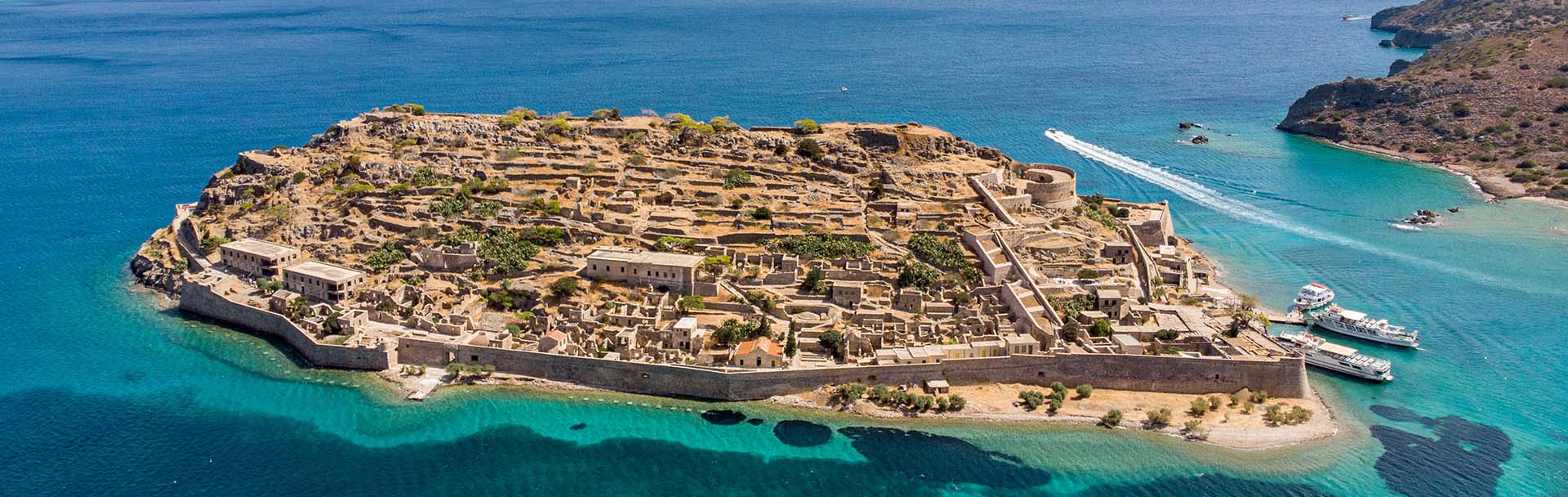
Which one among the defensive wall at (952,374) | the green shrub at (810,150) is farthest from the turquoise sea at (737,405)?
the green shrub at (810,150)

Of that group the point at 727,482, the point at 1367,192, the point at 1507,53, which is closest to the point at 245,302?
the point at 727,482

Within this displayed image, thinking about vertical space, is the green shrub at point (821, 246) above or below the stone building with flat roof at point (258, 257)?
above

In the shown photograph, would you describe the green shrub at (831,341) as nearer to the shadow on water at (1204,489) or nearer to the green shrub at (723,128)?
the shadow on water at (1204,489)

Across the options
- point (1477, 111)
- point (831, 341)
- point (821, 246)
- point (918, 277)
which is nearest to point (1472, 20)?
point (1477, 111)

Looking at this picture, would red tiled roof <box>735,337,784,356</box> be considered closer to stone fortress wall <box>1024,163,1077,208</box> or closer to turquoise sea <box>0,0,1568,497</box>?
turquoise sea <box>0,0,1568,497</box>

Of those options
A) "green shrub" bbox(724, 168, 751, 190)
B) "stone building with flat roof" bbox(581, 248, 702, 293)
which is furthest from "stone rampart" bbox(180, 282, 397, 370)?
"green shrub" bbox(724, 168, 751, 190)

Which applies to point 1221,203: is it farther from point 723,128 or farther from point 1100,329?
point 723,128

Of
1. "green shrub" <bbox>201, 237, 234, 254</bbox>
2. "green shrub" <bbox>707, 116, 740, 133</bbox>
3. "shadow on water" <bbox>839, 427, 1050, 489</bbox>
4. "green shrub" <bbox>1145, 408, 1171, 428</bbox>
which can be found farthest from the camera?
"green shrub" <bbox>707, 116, 740, 133</bbox>
